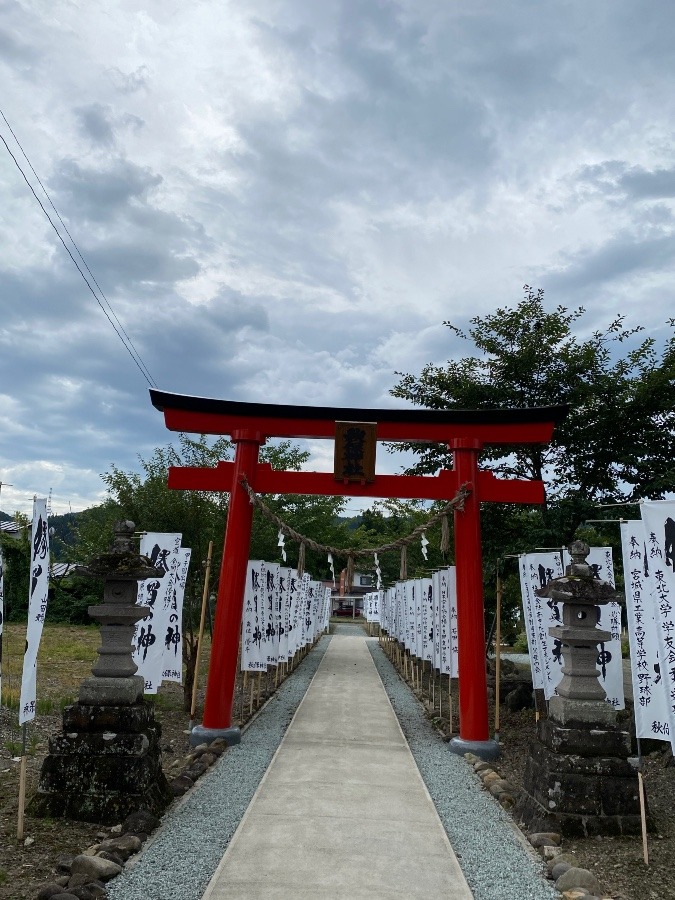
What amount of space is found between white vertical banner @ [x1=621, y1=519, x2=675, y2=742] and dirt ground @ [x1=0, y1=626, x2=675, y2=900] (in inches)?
44.2

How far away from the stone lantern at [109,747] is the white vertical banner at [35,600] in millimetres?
839

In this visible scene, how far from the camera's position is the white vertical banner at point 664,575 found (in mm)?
5316

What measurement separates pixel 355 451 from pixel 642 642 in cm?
510

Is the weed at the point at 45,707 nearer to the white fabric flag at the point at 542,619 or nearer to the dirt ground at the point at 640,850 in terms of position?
the dirt ground at the point at 640,850

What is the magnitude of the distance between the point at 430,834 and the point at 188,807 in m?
2.51

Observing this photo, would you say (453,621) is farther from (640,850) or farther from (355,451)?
(640,850)

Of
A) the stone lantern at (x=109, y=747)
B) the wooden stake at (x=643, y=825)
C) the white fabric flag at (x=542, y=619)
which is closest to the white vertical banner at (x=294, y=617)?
the white fabric flag at (x=542, y=619)

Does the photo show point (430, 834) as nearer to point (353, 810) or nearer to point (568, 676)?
point (353, 810)

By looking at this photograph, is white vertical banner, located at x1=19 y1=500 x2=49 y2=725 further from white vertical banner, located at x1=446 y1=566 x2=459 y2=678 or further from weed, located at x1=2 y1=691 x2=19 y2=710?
white vertical banner, located at x1=446 y1=566 x2=459 y2=678

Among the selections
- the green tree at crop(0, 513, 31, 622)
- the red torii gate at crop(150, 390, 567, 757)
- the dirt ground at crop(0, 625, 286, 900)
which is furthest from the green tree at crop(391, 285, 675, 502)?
the green tree at crop(0, 513, 31, 622)

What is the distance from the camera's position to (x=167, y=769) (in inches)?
319

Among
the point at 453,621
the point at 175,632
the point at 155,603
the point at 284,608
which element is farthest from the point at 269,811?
the point at 284,608

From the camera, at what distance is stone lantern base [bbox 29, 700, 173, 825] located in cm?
604

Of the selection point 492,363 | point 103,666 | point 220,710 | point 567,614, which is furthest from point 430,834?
point 492,363
